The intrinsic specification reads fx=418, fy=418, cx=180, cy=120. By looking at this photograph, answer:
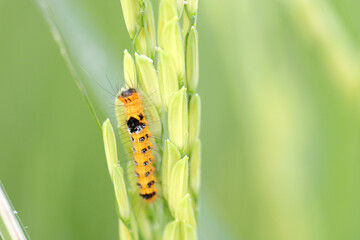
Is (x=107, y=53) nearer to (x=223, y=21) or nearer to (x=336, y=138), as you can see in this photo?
(x=223, y=21)

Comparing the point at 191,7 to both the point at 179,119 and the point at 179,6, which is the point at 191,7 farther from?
Result: the point at 179,119

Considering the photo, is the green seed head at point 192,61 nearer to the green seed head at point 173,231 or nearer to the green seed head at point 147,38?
the green seed head at point 147,38

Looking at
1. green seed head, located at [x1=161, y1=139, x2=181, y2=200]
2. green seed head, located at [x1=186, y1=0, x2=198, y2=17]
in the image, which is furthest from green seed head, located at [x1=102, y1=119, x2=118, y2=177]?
green seed head, located at [x1=186, y1=0, x2=198, y2=17]

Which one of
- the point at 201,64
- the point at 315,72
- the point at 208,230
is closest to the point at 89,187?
the point at 208,230

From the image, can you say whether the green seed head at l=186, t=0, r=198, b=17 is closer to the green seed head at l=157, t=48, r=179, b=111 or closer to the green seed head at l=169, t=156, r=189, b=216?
the green seed head at l=157, t=48, r=179, b=111

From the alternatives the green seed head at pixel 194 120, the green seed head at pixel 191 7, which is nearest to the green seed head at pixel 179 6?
the green seed head at pixel 191 7

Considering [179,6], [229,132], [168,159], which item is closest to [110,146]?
[168,159]

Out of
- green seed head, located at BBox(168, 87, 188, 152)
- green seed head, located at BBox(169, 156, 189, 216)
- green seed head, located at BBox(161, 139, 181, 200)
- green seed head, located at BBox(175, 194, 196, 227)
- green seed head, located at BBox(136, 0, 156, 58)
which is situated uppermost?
green seed head, located at BBox(136, 0, 156, 58)
